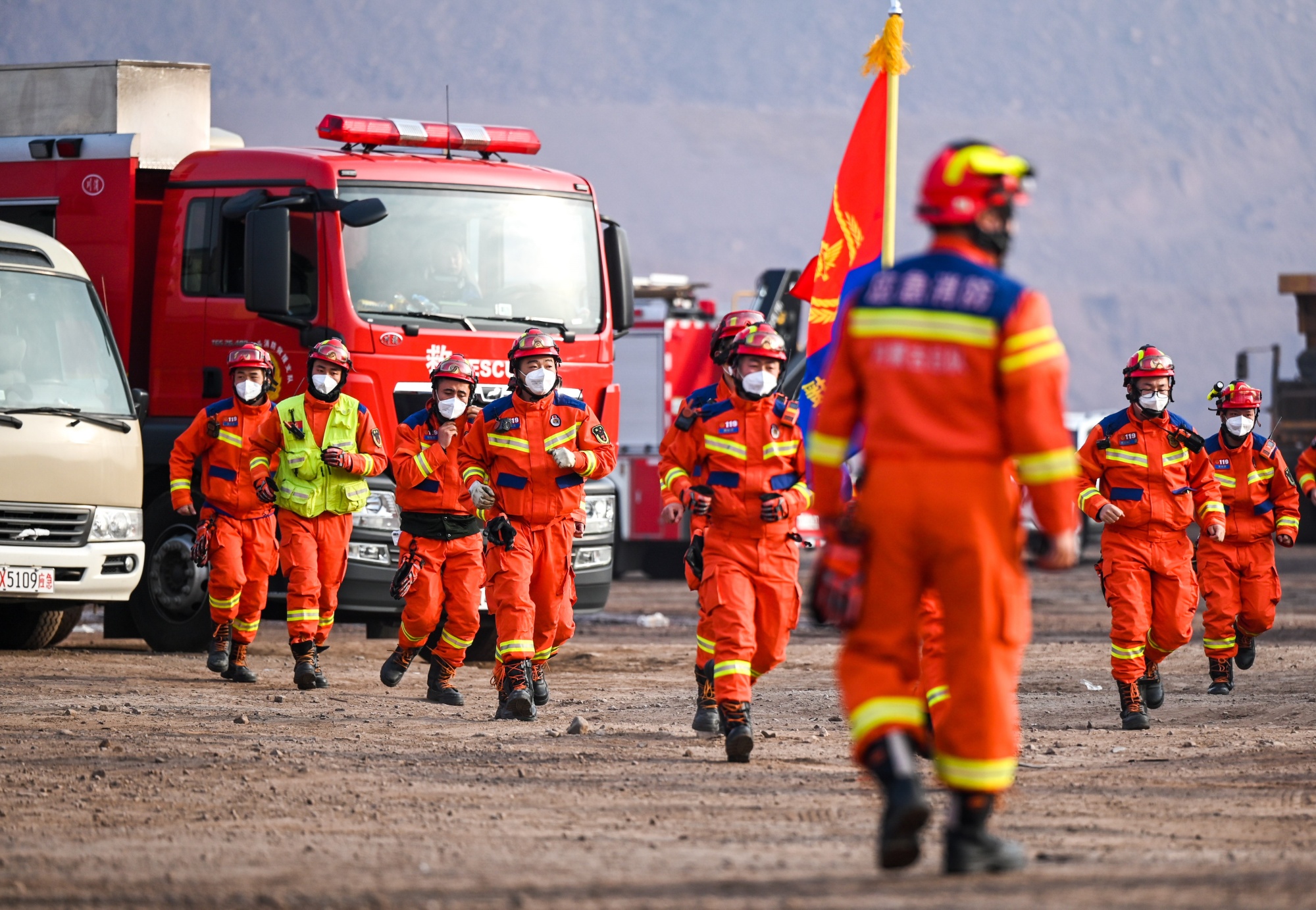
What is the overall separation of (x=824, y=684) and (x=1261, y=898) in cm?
740

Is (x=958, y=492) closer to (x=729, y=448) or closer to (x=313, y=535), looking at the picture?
(x=729, y=448)

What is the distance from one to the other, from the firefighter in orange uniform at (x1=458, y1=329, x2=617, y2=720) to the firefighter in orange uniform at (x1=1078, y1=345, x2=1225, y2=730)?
272 cm

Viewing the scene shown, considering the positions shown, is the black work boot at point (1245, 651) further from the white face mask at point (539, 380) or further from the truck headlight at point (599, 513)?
the white face mask at point (539, 380)

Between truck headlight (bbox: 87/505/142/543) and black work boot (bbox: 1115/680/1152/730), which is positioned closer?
black work boot (bbox: 1115/680/1152/730)

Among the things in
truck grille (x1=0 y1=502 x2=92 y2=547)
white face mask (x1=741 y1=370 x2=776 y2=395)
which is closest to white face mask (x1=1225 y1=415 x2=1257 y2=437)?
white face mask (x1=741 y1=370 x2=776 y2=395)

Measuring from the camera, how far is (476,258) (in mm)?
12945

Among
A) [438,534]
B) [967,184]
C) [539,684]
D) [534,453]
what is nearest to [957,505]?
[967,184]

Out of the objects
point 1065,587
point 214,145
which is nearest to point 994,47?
point 1065,587

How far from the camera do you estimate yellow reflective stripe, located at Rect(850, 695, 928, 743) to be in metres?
5.66

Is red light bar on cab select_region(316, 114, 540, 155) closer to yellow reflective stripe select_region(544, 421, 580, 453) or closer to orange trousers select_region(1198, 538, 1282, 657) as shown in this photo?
yellow reflective stripe select_region(544, 421, 580, 453)

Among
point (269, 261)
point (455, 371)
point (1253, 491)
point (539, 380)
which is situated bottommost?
point (1253, 491)

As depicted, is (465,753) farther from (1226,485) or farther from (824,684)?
(1226,485)

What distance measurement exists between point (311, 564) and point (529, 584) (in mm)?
2012

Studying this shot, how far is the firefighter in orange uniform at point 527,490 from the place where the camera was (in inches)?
404
